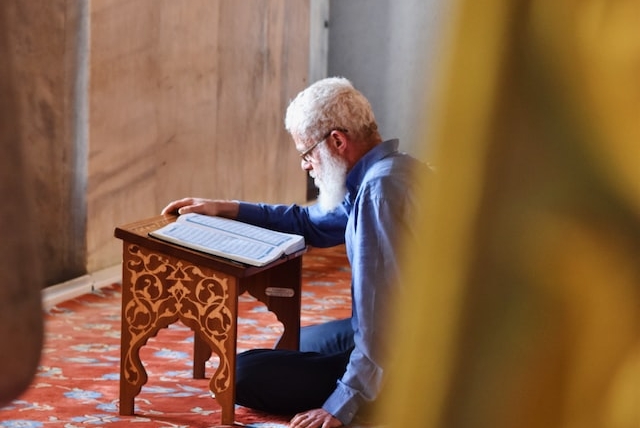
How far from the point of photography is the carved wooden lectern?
299 cm

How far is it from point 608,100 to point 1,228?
39cm

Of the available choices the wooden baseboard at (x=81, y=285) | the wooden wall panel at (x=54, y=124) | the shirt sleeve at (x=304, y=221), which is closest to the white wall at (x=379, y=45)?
the wooden baseboard at (x=81, y=285)

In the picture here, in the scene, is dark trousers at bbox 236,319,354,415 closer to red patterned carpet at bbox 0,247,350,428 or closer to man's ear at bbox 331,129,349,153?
red patterned carpet at bbox 0,247,350,428

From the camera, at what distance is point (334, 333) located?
12.3 feet

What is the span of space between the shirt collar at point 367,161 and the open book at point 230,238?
10.0 inches

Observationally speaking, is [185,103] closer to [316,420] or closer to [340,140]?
[340,140]

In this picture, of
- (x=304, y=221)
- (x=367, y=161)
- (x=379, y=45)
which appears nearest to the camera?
(x=367, y=161)

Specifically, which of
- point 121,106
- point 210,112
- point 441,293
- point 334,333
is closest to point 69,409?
point 334,333

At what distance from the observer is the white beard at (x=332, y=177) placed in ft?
10.7

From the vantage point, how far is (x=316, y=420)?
116 inches

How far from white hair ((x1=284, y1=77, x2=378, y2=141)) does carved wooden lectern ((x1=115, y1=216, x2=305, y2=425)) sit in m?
0.43

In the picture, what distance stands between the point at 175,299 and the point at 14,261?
2433 mm

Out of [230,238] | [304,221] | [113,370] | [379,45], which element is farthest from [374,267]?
[379,45]

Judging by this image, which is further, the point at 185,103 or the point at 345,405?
the point at 185,103
